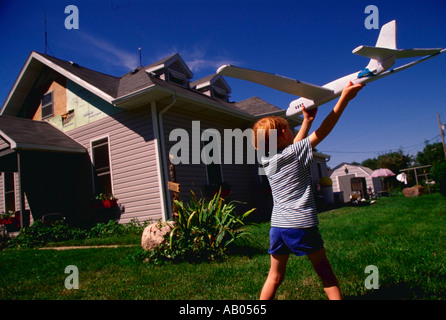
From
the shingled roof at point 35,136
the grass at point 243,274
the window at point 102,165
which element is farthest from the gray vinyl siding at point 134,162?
the grass at point 243,274

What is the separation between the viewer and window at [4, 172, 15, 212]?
1114cm

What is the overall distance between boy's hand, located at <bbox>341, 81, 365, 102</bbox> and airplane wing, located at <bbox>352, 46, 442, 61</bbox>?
165 millimetres

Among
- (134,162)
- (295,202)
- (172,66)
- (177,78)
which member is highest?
(172,66)

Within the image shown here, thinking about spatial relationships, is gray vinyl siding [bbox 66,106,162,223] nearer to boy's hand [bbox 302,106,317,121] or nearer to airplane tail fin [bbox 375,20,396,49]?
boy's hand [bbox 302,106,317,121]

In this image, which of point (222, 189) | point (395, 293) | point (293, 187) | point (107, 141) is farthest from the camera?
point (222, 189)

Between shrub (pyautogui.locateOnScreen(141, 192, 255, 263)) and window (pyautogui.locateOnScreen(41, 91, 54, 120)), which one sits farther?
window (pyautogui.locateOnScreen(41, 91, 54, 120))

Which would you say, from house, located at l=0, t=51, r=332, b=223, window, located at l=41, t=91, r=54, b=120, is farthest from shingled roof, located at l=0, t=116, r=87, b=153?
window, located at l=41, t=91, r=54, b=120

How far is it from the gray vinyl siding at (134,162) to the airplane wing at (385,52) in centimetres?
676

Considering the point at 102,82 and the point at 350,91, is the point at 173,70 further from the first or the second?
the point at 350,91

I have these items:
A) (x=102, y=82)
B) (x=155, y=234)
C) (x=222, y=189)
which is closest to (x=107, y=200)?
(x=222, y=189)

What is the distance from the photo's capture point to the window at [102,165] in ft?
28.9

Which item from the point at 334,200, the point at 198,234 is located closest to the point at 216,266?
the point at 198,234

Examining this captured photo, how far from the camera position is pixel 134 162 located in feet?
27.0

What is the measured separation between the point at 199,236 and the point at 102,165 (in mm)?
5863
